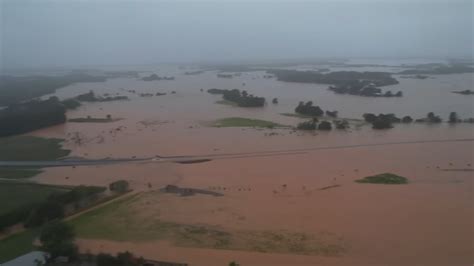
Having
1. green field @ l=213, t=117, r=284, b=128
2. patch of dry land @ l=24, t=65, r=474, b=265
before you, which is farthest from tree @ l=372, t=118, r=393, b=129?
green field @ l=213, t=117, r=284, b=128

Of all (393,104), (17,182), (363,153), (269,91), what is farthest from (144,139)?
(269,91)

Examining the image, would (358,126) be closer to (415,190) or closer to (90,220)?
(415,190)

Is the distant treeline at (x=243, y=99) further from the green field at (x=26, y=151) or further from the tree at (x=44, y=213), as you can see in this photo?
the tree at (x=44, y=213)

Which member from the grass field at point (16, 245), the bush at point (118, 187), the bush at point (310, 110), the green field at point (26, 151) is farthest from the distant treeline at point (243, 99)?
the grass field at point (16, 245)

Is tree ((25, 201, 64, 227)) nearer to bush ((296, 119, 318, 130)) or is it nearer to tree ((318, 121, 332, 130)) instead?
bush ((296, 119, 318, 130))

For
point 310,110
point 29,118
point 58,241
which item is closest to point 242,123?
point 310,110

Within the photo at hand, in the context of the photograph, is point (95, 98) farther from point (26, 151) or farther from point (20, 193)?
point (20, 193)
